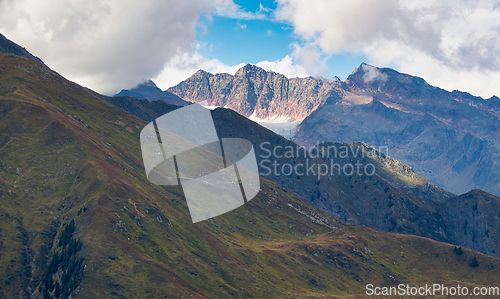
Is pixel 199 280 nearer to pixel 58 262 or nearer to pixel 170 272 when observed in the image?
pixel 170 272

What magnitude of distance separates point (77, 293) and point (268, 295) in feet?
288

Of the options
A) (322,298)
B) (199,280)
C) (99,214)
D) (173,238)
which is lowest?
(322,298)

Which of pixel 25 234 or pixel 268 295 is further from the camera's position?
pixel 268 295

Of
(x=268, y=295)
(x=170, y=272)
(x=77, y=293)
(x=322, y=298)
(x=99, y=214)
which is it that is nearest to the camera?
(x=77, y=293)

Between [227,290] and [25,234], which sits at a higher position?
[25,234]

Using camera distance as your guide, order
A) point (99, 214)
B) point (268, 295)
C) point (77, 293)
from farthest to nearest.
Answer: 1. point (268, 295)
2. point (99, 214)
3. point (77, 293)

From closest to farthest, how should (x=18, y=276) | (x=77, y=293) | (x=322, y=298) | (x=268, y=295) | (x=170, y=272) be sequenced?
(x=77, y=293), (x=18, y=276), (x=170, y=272), (x=268, y=295), (x=322, y=298)

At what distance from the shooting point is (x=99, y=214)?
6816 inches

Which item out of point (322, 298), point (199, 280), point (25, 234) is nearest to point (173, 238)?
point (199, 280)

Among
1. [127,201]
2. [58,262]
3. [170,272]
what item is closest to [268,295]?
[170,272]

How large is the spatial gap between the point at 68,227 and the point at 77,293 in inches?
1506

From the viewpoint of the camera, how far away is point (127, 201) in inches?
7530

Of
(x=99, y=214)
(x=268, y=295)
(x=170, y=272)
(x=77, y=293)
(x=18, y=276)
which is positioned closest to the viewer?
(x=77, y=293)

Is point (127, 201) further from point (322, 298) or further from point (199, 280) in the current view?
point (322, 298)
